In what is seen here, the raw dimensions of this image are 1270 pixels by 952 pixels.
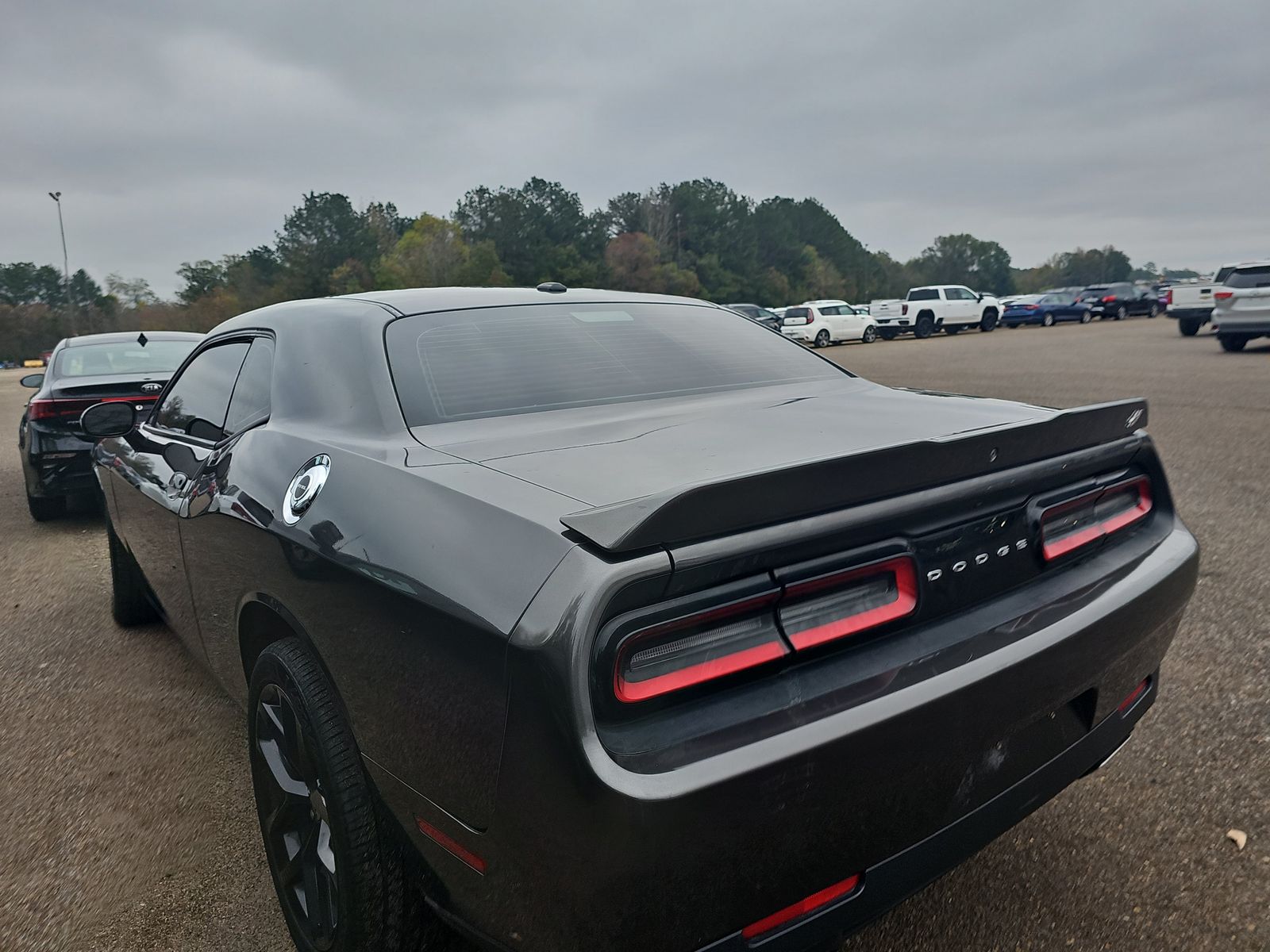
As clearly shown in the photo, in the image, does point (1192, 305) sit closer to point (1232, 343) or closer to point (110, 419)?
point (1232, 343)

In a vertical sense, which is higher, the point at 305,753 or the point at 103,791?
the point at 305,753

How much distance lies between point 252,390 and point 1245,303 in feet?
64.9

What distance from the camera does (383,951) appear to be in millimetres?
1749

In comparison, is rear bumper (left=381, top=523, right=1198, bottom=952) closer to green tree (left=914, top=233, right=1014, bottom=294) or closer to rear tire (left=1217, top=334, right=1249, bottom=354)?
rear tire (left=1217, top=334, right=1249, bottom=354)

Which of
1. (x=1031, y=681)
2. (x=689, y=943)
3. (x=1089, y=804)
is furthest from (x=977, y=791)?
(x=1089, y=804)

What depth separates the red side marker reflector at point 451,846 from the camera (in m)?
1.45

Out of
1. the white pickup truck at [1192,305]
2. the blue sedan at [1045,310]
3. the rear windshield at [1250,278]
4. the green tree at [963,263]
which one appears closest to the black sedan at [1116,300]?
the blue sedan at [1045,310]

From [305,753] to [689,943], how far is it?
0.99 meters

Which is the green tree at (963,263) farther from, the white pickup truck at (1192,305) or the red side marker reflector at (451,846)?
the red side marker reflector at (451,846)

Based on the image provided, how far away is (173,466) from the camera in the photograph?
3053 mm

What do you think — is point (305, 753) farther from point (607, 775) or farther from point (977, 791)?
point (977, 791)

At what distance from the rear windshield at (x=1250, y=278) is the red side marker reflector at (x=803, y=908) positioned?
19342mm

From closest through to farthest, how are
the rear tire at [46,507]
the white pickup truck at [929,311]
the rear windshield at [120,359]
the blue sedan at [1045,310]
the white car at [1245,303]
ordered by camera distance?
1. the rear tire at [46,507]
2. the rear windshield at [120,359]
3. the white car at [1245,303]
4. the white pickup truck at [929,311]
5. the blue sedan at [1045,310]

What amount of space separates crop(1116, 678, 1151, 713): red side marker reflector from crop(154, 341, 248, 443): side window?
2685 millimetres
